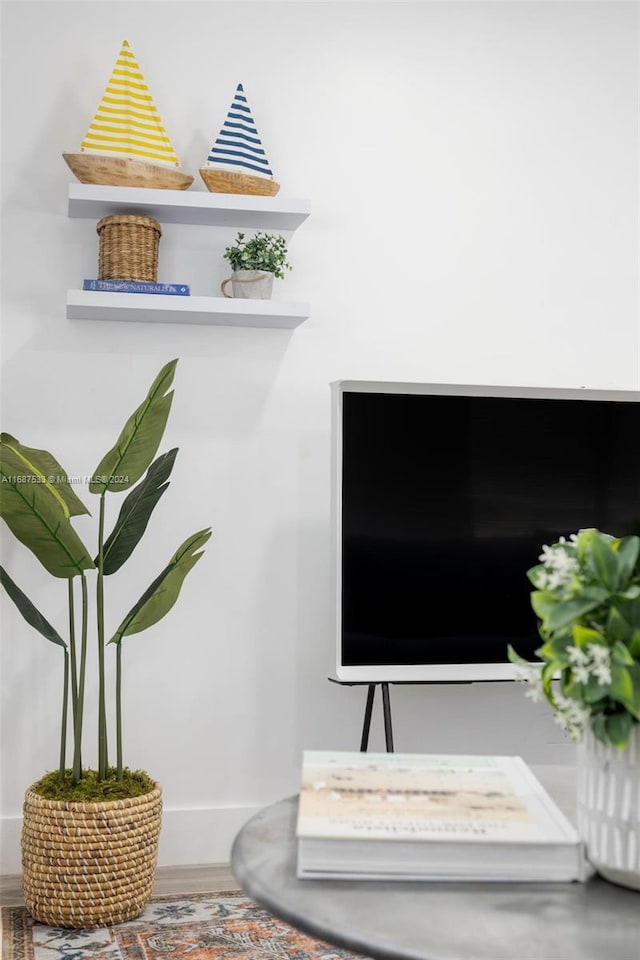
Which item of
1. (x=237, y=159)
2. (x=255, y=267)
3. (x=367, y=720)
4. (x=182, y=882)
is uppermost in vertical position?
(x=237, y=159)

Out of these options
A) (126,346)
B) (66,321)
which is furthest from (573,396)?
(66,321)

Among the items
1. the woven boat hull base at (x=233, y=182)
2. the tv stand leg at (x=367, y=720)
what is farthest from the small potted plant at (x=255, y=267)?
the tv stand leg at (x=367, y=720)

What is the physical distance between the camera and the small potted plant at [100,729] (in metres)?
2.34

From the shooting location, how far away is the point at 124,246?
106 inches

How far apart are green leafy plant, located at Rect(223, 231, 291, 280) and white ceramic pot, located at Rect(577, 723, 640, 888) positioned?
6.56 ft

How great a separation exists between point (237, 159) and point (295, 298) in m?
0.43

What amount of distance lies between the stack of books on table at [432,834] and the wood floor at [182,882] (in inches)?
67.9

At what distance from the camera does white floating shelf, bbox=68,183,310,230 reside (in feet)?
8.71

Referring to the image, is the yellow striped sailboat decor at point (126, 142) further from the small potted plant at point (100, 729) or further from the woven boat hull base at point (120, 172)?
the small potted plant at point (100, 729)

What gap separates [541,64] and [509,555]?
5.21 feet

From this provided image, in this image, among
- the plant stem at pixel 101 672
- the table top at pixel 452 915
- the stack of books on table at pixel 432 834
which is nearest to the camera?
the table top at pixel 452 915

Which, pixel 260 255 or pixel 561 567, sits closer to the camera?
pixel 561 567

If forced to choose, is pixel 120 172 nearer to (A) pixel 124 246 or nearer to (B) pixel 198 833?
(A) pixel 124 246

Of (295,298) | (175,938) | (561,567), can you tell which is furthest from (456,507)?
(561,567)
